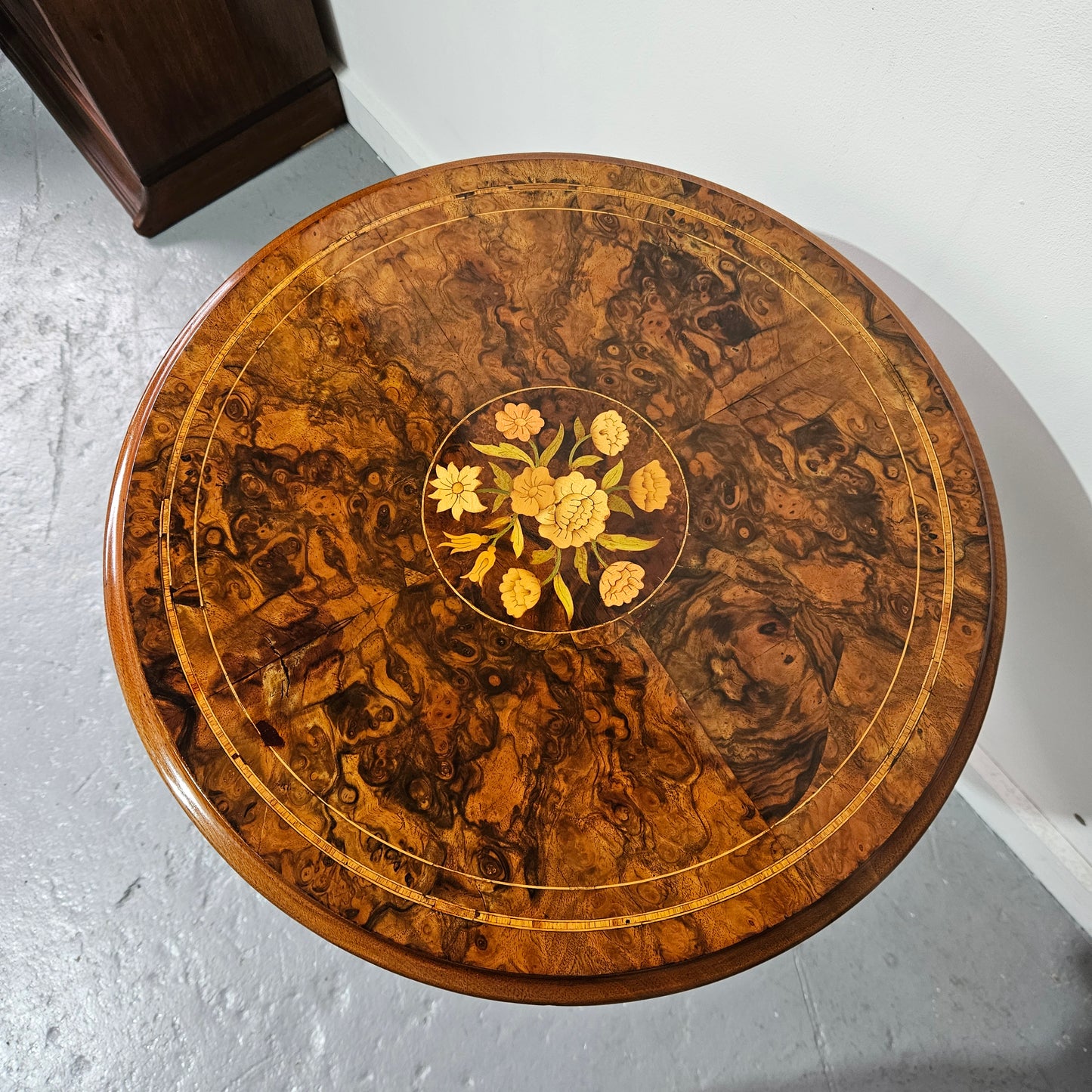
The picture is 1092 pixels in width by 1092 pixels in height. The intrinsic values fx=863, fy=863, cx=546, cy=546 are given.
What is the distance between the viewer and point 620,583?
0.99 meters

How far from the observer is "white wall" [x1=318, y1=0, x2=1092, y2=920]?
917mm

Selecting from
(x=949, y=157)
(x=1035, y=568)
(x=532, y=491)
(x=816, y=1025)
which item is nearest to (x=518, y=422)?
(x=532, y=491)

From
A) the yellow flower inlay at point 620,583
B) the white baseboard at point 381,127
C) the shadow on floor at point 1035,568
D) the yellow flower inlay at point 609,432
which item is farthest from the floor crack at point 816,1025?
the white baseboard at point 381,127

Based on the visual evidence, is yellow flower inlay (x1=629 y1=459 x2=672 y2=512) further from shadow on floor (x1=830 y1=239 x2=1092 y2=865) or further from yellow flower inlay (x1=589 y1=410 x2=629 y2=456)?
shadow on floor (x1=830 y1=239 x2=1092 y2=865)

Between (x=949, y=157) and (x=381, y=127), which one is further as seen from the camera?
(x=381, y=127)

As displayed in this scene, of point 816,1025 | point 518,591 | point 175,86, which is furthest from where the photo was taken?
point 175,86

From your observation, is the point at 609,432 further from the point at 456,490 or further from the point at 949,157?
the point at 949,157

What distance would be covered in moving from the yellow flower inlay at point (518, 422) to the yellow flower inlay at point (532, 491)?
0.04 metres

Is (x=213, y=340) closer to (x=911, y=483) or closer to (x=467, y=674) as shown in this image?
(x=467, y=674)

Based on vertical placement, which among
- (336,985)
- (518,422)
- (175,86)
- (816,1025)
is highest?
(175,86)

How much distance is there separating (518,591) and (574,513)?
4.7 inches

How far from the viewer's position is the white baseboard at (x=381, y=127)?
207 centimetres

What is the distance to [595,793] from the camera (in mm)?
895

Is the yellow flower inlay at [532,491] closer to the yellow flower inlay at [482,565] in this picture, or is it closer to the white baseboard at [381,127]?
the yellow flower inlay at [482,565]
